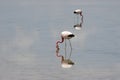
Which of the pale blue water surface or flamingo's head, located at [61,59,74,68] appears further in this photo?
flamingo's head, located at [61,59,74,68]

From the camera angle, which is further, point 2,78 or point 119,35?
point 119,35

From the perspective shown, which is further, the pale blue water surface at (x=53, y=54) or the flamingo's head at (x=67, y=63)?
the flamingo's head at (x=67, y=63)

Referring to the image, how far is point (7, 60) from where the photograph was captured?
20.4 meters

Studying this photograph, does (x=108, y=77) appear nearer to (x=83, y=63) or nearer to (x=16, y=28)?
(x=83, y=63)

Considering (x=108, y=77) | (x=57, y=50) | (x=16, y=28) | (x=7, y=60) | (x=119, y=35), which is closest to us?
(x=108, y=77)

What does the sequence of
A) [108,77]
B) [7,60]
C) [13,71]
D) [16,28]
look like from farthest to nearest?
[16,28], [7,60], [13,71], [108,77]

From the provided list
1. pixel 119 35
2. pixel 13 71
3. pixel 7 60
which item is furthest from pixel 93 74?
pixel 119 35

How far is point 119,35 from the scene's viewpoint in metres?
27.0

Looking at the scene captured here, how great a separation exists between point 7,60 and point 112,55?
5.46 metres

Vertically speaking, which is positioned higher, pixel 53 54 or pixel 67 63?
pixel 67 63

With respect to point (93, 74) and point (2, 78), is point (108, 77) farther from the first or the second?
point (2, 78)

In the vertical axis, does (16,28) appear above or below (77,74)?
below

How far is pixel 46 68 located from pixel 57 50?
4.10 metres

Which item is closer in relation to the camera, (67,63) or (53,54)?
(67,63)
